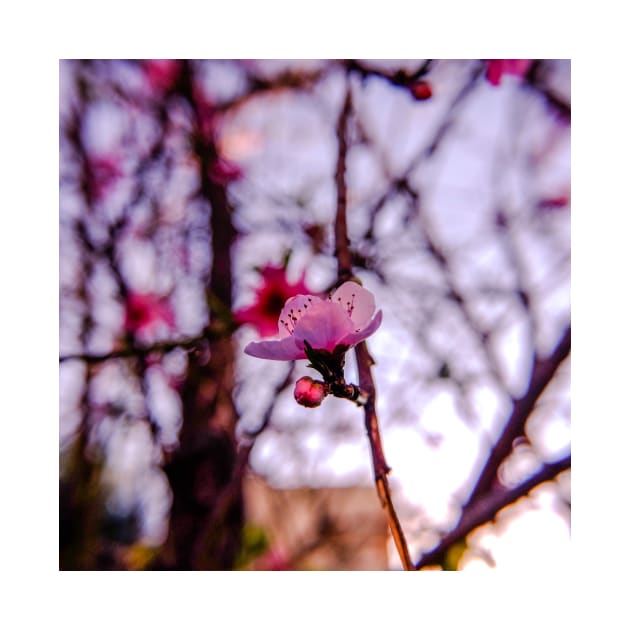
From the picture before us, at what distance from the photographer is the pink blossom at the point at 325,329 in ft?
2.49

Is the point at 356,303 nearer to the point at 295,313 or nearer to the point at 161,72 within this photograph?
the point at 295,313

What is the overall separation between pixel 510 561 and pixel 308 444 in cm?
48

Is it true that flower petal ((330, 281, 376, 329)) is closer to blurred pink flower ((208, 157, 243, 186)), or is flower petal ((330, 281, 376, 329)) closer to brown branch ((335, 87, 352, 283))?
brown branch ((335, 87, 352, 283))

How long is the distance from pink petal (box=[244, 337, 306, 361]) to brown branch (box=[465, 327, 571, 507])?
549 mm

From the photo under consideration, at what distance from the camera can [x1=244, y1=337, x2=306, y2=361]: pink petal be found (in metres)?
0.77

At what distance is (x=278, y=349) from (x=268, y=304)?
0.36 m

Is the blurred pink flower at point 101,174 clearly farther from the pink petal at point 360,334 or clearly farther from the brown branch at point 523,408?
the brown branch at point 523,408

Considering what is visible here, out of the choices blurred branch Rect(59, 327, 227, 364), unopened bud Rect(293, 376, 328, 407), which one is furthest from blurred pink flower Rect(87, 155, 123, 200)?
unopened bud Rect(293, 376, 328, 407)

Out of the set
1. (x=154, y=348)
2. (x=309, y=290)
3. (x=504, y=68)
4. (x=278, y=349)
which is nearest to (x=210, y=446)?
(x=154, y=348)

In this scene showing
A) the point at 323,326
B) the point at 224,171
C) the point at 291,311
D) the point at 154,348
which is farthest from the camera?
the point at 224,171

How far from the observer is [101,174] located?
1.17 m

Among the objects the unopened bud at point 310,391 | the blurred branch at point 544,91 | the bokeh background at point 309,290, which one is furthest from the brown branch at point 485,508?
the blurred branch at point 544,91
